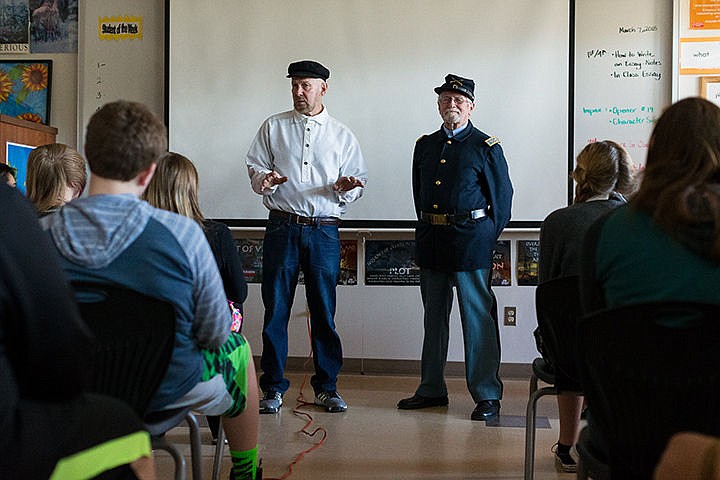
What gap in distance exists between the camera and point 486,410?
4113 mm

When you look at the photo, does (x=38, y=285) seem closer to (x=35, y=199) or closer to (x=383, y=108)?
(x=35, y=199)

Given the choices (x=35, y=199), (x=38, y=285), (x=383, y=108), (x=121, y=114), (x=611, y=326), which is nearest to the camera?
(x=38, y=285)

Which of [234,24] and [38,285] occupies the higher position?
[234,24]

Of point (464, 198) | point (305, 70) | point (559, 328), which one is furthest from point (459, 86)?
point (559, 328)

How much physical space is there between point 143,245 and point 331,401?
8.55 ft

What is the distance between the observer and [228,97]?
209 inches

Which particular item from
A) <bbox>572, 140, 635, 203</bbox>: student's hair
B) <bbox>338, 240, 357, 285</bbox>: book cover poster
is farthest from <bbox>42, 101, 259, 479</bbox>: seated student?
<bbox>338, 240, 357, 285</bbox>: book cover poster

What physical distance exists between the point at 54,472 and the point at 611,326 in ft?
3.14

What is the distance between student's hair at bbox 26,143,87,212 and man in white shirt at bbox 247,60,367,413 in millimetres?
1455

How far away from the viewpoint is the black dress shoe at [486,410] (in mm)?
4090

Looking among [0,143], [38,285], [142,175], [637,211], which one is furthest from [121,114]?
[0,143]

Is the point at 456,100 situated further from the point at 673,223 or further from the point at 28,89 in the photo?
the point at 28,89

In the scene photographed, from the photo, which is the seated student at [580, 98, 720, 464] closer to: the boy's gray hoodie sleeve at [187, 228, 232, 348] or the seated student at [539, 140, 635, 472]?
the boy's gray hoodie sleeve at [187, 228, 232, 348]

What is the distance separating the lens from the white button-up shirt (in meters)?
4.38
